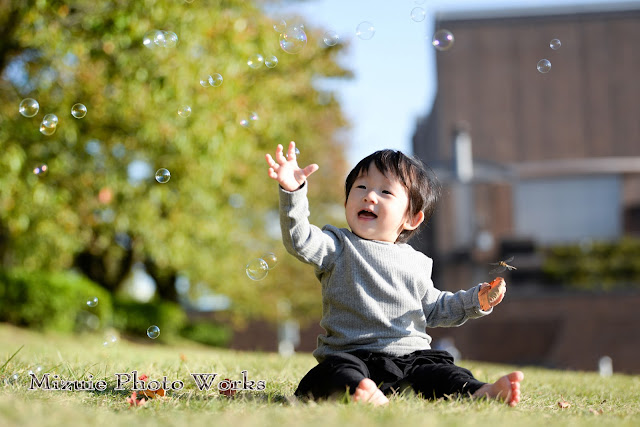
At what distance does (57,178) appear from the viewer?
897 cm

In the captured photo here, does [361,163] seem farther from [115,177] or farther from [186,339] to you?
[186,339]

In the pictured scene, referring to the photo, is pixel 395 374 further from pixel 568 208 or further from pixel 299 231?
pixel 568 208

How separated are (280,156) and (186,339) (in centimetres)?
1600

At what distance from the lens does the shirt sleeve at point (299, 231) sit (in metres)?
3.04

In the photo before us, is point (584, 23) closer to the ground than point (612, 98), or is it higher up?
higher up

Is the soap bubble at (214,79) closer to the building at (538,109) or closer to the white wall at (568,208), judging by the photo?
the building at (538,109)

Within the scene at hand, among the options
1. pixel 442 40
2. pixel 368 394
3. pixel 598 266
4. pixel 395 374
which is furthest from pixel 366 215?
pixel 598 266

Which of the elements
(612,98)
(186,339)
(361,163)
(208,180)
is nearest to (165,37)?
(361,163)

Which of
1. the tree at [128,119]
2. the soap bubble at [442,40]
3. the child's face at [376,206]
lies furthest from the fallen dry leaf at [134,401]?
the soap bubble at [442,40]

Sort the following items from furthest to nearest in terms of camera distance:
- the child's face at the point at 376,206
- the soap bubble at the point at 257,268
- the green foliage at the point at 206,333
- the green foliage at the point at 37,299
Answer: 1. the green foliage at the point at 206,333
2. the green foliage at the point at 37,299
3. the soap bubble at the point at 257,268
4. the child's face at the point at 376,206

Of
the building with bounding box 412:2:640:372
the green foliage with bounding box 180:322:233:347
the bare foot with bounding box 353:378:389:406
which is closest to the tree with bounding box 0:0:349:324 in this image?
the bare foot with bounding box 353:378:389:406

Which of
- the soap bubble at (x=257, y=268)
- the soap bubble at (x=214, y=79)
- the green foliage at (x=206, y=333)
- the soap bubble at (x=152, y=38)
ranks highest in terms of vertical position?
the soap bubble at (x=152, y=38)

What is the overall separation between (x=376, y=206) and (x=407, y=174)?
0.22m

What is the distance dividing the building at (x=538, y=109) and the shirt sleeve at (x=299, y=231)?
17.7m
